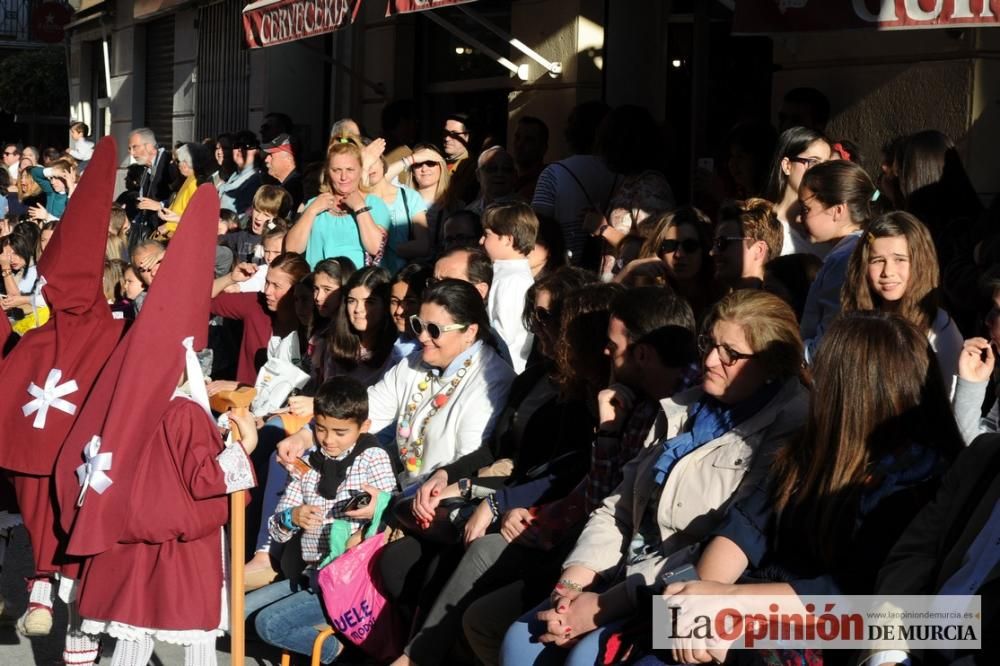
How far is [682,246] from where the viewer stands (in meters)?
6.27

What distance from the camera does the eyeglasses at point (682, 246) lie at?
246 inches

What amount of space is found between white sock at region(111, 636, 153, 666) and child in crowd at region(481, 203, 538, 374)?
2.37 metres

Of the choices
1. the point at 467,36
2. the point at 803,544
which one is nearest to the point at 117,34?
the point at 467,36

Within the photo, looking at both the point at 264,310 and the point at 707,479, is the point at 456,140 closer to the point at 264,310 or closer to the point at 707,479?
the point at 264,310

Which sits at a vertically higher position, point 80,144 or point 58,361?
point 80,144

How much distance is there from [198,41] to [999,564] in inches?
613

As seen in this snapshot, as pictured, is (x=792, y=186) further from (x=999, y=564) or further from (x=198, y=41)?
(x=198, y=41)

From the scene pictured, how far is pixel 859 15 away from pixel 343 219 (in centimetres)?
416

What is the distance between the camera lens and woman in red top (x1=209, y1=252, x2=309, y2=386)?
8.59 meters

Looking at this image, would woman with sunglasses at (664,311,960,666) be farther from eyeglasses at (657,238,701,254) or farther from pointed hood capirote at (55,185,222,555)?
eyeglasses at (657,238,701,254)

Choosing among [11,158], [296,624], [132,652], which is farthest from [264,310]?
[11,158]

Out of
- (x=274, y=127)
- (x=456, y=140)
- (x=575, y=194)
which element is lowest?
(x=575, y=194)

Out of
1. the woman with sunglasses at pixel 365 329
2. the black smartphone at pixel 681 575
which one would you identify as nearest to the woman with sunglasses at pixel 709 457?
the black smartphone at pixel 681 575

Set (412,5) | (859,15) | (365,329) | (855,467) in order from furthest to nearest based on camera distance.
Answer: (412,5) → (365,329) → (859,15) → (855,467)
